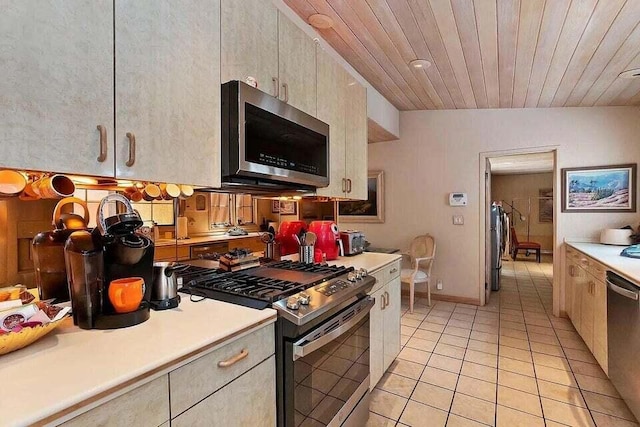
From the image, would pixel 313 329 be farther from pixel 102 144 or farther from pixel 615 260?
pixel 615 260

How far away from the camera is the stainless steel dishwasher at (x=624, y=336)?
1717mm

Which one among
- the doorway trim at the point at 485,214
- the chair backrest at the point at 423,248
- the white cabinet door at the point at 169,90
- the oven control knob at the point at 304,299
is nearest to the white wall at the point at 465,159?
the doorway trim at the point at 485,214

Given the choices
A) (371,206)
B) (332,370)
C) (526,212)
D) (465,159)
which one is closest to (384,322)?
(332,370)

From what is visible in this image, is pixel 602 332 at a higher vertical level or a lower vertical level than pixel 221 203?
lower

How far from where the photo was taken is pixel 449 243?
4.13 meters

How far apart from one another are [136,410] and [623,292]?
2407 millimetres

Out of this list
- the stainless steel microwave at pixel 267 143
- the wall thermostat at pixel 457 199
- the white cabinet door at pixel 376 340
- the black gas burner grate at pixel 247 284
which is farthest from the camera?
the wall thermostat at pixel 457 199

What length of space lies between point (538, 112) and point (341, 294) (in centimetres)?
353

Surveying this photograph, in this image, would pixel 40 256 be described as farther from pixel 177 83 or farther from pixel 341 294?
pixel 341 294

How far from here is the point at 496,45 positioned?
7.46 feet

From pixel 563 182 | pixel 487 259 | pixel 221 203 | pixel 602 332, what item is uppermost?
pixel 563 182

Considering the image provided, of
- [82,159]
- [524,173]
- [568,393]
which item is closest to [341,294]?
[82,159]

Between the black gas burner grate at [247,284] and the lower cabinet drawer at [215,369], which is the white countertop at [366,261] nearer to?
the black gas burner grate at [247,284]

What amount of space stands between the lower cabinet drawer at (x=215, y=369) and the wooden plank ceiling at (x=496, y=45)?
76.7 inches
